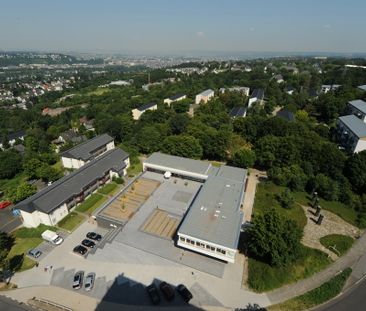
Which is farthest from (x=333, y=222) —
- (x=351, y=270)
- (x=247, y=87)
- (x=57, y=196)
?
(x=247, y=87)

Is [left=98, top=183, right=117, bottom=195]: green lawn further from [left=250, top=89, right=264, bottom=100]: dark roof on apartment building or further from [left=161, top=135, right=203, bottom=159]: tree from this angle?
[left=250, top=89, right=264, bottom=100]: dark roof on apartment building

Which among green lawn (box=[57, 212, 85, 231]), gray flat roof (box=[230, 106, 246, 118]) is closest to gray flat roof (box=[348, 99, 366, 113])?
gray flat roof (box=[230, 106, 246, 118])

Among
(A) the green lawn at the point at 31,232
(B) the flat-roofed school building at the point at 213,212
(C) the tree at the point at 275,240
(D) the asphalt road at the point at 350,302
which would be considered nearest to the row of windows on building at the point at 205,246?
(B) the flat-roofed school building at the point at 213,212

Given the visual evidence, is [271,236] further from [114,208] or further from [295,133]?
[295,133]

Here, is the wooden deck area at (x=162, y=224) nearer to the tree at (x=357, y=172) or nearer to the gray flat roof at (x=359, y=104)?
the tree at (x=357, y=172)

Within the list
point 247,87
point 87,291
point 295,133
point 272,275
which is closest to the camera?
point 87,291
